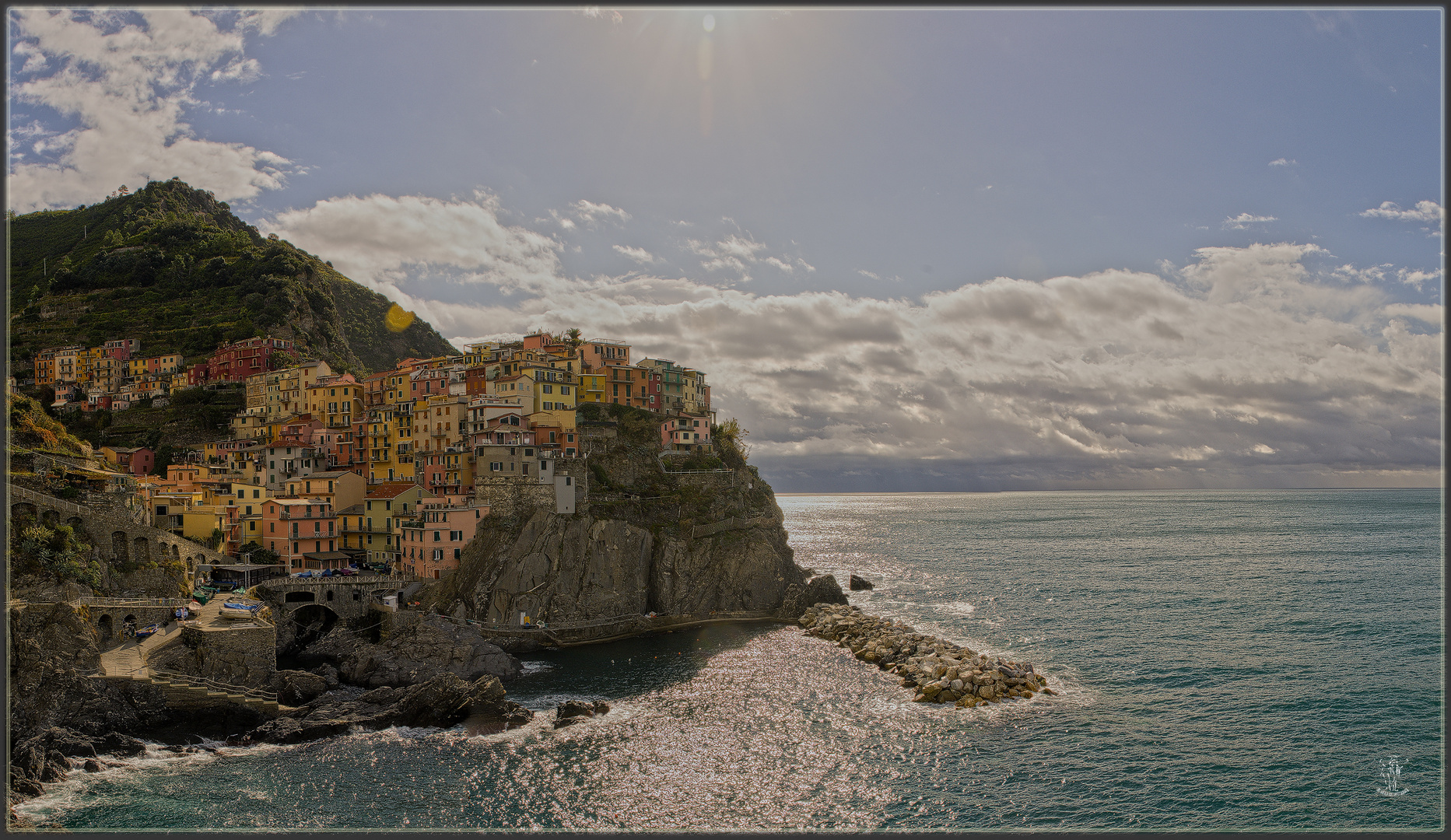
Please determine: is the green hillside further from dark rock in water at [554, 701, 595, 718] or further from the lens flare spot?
dark rock in water at [554, 701, 595, 718]

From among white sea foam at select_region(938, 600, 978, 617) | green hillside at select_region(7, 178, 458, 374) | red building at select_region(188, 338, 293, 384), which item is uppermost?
green hillside at select_region(7, 178, 458, 374)

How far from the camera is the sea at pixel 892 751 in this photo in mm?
35625

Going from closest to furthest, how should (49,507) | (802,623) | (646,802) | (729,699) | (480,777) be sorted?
(646,802) < (480,777) < (729,699) < (49,507) < (802,623)

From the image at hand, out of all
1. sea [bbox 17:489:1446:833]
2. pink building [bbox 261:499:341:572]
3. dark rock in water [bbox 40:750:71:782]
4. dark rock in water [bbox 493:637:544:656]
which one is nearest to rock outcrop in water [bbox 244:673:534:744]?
sea [bbox 17:489:1446:833]

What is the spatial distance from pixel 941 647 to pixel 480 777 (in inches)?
1370

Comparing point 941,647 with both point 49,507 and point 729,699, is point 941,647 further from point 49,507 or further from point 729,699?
point 49,507

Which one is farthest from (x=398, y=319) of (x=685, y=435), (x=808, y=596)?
(x=808, y=596)

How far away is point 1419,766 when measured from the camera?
40.1m

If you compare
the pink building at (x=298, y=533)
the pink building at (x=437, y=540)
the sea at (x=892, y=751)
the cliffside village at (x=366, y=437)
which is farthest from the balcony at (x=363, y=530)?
the sea at (x=892, y=751)

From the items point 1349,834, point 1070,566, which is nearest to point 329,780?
point 1349,834

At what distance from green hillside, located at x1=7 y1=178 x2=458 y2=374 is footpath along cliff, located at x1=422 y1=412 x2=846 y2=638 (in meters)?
70.8

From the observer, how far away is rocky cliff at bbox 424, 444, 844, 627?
71000 millimetres

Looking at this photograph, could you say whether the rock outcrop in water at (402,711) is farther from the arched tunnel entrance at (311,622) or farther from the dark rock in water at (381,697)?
the arched tunnel entrance at (311,622)

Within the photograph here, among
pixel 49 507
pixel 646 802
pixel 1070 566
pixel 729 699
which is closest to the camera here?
pixel 646 802
